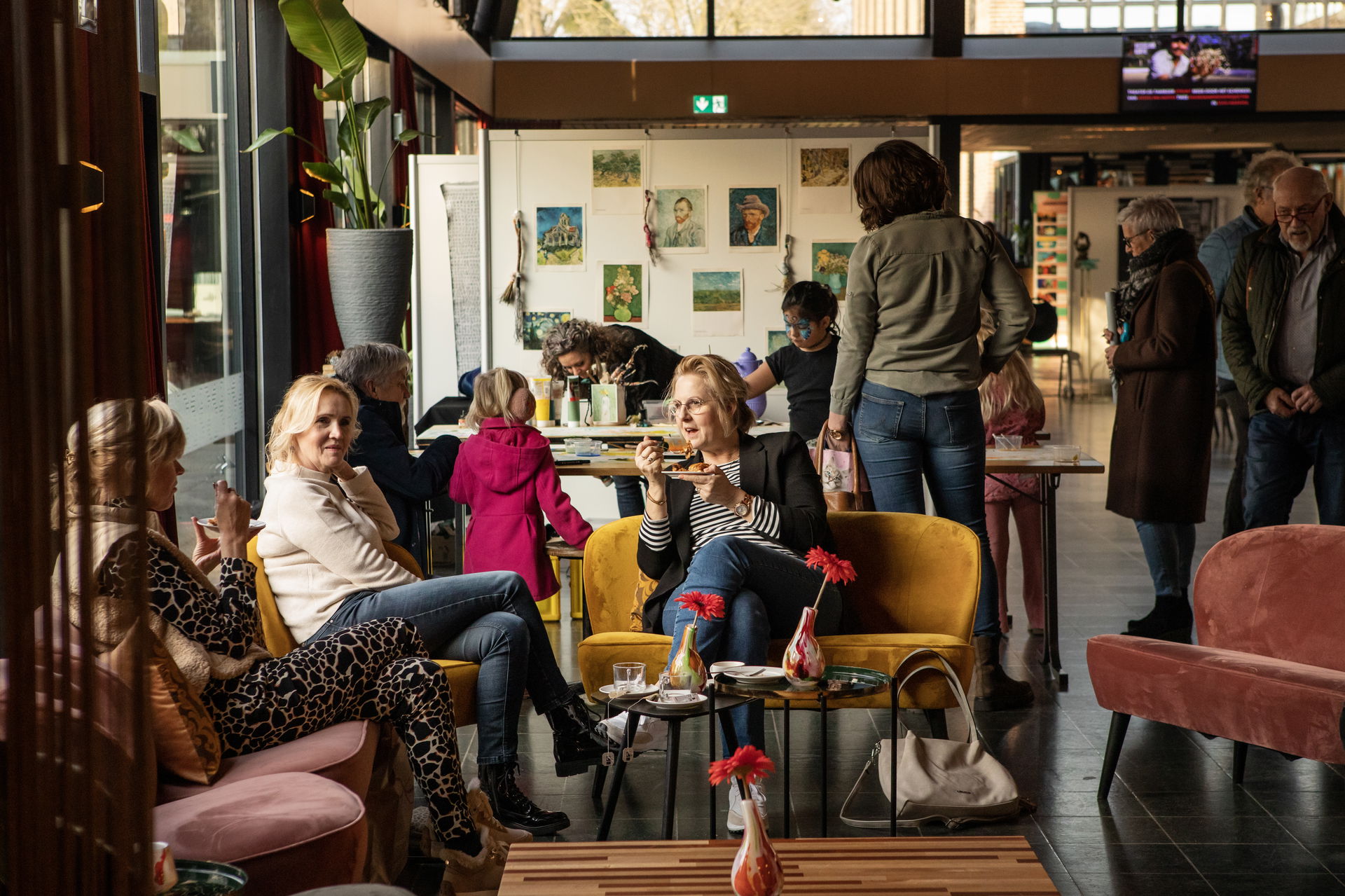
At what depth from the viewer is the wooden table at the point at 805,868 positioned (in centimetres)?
222

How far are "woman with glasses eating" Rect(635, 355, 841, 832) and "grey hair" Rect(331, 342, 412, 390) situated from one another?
1229 millimetres

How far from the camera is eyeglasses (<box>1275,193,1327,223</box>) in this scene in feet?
15.4

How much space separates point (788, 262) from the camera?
24.7 ft

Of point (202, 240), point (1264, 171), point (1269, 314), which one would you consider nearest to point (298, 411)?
point (202, 240)

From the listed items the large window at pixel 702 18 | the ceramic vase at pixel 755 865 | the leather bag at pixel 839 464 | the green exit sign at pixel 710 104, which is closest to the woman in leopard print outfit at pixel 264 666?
the ceramic vase at pixel 755 865

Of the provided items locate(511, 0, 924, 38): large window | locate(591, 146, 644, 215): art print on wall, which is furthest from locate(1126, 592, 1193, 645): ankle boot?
locate(511, 0, 924, 38): large window

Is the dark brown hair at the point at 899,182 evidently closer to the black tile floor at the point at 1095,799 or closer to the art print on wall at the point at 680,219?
the black tile floor at the point at 1095,799

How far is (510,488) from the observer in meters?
4.66

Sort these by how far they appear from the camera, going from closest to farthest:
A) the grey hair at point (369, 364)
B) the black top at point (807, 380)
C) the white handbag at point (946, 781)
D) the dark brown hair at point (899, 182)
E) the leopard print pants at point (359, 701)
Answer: the leopard print pants at point (359, 701), the white handbag at point (946, 781), the dark brown hair at point (899, 182), the grey hair at point (369, 364), the black top at point (807, 380)

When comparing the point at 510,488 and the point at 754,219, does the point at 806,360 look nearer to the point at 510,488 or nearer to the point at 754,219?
the point at 510,488

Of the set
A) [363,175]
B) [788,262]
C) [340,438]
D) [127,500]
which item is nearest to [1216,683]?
[340,438]

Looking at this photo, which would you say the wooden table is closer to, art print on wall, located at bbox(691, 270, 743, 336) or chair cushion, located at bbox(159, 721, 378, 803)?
chair cushion, located at bbox(159, 721, 378, 803)

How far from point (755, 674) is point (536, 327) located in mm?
4540

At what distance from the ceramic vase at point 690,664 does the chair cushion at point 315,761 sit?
2.32 feet
